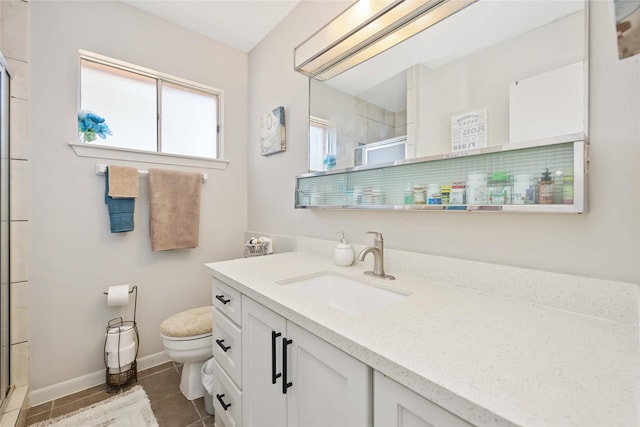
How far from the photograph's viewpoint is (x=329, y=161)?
167 centimetres

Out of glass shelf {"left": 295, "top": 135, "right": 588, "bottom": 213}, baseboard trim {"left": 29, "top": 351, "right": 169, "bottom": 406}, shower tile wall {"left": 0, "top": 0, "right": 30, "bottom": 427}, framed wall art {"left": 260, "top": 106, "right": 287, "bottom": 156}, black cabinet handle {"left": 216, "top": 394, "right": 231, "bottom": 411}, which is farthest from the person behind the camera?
framed wall art {"left": 260, "top": 106, "right": 287, "bottom": 156}

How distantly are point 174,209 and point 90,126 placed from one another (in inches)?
27.9

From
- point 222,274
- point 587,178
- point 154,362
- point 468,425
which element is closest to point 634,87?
point 587,178

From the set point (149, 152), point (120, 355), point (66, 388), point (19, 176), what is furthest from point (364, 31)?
point (66, 388)

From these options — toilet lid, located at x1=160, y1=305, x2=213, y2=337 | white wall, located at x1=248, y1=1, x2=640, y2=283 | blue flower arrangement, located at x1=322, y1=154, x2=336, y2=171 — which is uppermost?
blue flower arrangement, located at x1=322, y1=154, x2=336, y2=171

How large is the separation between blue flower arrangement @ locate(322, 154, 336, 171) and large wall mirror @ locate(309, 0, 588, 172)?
0.12 m

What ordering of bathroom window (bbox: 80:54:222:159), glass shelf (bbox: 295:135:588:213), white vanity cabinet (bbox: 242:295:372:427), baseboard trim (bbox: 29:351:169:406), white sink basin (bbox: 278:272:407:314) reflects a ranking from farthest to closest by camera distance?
bathroom window (bbox: 80:54:222:159) < baseboard trim (bbox: 29:351:169:406) < white sink basin (bbox: 278:272:407:314) < glass shelf (bbox: 295:135:588:213) < white vanity cabinet (bbox: 242:295:372:427)

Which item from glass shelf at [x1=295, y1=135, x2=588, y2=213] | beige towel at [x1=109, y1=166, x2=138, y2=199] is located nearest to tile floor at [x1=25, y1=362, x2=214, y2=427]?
beige towel at [x1=109, y1=166, x2=138, y2=199]

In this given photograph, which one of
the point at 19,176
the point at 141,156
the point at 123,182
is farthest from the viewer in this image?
the point at 141,156

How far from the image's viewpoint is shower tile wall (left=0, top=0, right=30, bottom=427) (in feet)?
4.88

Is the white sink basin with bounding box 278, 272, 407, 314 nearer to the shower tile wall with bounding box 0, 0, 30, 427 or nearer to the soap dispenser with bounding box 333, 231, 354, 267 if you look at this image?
the soap dispenser with bounding box 333, 231, 354, 267

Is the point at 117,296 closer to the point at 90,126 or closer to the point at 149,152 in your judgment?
the point at 149,152

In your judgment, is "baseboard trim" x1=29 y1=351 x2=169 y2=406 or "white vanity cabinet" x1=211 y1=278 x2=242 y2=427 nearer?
"white vanity cabinet" x1=211 y1=278 x2=242 y2=427

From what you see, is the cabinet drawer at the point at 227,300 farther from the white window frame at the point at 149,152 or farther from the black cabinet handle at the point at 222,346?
the white window frame at the point at 149,152
